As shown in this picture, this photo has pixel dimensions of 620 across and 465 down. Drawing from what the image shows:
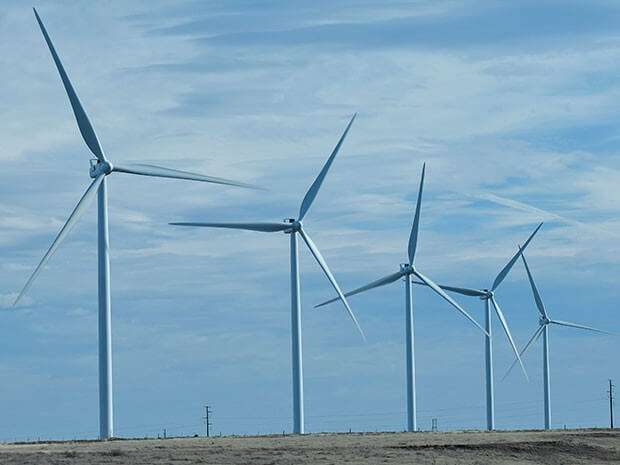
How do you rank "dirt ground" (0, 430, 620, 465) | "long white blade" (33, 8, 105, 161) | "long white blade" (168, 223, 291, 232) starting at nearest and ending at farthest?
1. "dirt ground" (0, 430, 620, 465)
2. "long white blade" (33, 8, 105, 161)
3. "long white blade" (168, 223, 291, 232)

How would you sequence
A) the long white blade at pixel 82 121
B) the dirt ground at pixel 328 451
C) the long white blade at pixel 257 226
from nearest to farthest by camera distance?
the dirt ground at pixel 328 451, the long white blade at pixel 82 121, the long white blade at pixel 257 226

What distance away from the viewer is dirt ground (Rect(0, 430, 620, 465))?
52.8 meters

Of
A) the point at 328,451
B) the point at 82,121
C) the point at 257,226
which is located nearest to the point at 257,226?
the point at 257,226

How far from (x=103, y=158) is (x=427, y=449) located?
81.5 ft

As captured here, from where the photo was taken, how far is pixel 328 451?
191ft

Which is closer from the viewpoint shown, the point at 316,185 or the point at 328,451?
the point at 328,451

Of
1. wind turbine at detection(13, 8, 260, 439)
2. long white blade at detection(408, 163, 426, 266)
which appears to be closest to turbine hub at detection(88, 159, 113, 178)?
wind turbine at detection(13, 8, 260, 439)

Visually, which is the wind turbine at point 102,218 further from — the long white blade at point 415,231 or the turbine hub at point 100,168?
the long white blade at point 415,231

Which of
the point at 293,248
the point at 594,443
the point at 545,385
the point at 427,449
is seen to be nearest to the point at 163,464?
the point at 427,449

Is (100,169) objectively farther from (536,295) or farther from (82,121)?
(536,295)

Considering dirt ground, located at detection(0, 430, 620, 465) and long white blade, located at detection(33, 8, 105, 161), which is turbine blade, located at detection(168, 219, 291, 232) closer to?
long white blade, located at detection(33, 8, 105, 161)

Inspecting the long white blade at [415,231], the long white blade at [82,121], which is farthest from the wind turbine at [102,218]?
the long white blade at [415,231]

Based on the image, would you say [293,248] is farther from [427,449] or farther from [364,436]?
[427,449]

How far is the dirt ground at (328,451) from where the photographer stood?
5275cm
